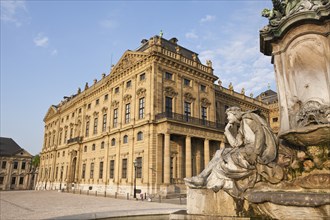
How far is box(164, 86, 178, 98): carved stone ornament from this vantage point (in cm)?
3188

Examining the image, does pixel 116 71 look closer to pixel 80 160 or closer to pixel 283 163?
pixel 80 160

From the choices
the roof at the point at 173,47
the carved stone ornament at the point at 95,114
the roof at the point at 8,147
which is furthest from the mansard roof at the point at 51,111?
the roof at the point at 173,47

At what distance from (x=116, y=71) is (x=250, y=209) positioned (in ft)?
119

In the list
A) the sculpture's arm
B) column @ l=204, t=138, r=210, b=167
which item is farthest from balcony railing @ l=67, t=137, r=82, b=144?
the sculpture's arm

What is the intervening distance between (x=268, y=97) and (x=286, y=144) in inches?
2392

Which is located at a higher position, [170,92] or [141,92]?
[141,92]

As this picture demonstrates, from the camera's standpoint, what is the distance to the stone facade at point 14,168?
69.1 metres

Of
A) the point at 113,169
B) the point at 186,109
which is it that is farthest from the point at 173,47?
the point at 113,169

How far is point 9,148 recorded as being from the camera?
7406cm

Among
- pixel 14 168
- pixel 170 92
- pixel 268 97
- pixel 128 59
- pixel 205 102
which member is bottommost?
pixel 14 168

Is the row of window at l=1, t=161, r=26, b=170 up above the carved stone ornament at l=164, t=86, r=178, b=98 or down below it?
below

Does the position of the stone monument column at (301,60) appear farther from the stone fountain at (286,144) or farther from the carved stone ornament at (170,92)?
the carved stone ornament at (170,92)

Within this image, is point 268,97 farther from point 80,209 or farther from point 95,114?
point 80,209

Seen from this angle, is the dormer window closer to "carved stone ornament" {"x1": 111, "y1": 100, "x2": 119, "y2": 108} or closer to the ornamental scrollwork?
"carved stone ornament" {"x1": 111, "y1": 100, "x2": 119, "y2": 108}
